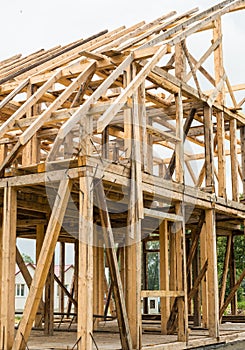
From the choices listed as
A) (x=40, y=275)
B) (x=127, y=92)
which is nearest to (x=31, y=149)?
(x=127, y=92)

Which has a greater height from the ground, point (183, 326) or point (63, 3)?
point (63, 3)

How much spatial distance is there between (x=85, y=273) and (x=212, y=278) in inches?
198

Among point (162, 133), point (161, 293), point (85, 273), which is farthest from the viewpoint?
point (162, 133)

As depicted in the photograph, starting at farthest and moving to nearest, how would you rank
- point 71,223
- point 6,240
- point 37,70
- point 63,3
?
point 63,3
point 71,223
point 37,70
point 6,240

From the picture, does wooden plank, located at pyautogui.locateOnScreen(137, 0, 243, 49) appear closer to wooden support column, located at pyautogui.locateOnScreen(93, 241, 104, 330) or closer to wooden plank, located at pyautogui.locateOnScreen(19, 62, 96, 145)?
wooden plank, located at pyautogui.locateOnScreen(19, 62, 96, 145)

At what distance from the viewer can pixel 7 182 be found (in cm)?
1005

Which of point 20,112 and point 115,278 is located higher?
point 20,112

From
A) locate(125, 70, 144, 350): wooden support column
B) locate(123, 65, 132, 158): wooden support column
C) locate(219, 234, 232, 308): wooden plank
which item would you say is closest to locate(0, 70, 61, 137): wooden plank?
locate(123, 65, 132, 158): wooden support column

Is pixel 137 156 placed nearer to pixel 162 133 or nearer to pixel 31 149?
pixel 162 133

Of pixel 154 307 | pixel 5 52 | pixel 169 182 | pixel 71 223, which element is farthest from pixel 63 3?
pixel 169 182

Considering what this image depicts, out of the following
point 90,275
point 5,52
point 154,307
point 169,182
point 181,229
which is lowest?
point 154,307

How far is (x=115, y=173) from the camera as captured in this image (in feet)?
32.0

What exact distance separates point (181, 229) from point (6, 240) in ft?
12.3

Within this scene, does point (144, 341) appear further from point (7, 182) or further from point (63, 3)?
point (63, 3)
